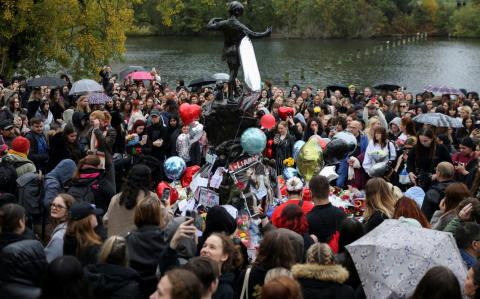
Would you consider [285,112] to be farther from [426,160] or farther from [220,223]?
[220,223]

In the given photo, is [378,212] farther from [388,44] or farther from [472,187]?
[388,44]

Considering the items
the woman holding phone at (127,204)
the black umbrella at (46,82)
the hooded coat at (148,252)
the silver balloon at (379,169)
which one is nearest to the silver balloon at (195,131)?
the silver balloon at (379,169)

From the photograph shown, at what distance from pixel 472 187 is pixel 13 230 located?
18.8 ft

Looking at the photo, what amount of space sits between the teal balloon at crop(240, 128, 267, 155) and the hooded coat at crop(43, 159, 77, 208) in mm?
2284

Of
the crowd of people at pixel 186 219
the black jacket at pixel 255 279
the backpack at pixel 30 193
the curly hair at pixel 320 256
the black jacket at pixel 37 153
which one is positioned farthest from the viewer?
the black jacket at pixel 37 153

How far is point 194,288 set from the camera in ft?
13.3

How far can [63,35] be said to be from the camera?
65.4 ft

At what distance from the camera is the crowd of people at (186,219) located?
4594 mm

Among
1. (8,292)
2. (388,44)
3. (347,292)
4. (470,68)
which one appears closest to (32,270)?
(8,292)

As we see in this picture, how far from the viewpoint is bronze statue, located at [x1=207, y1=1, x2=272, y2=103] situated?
9.09 m

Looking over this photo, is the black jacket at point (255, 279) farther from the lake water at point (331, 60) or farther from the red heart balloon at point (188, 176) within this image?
the lake water at point (331, 60)

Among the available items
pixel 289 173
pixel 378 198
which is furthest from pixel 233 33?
pixel 378 198

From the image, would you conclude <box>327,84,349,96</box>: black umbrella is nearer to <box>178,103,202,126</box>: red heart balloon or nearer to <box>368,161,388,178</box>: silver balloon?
<box>368,161,388,178</box>: silver balloon

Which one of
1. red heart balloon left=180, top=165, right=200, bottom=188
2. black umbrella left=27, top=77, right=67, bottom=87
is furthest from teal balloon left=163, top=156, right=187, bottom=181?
black umbrella left=27, top=77, right=67, bottom=87
